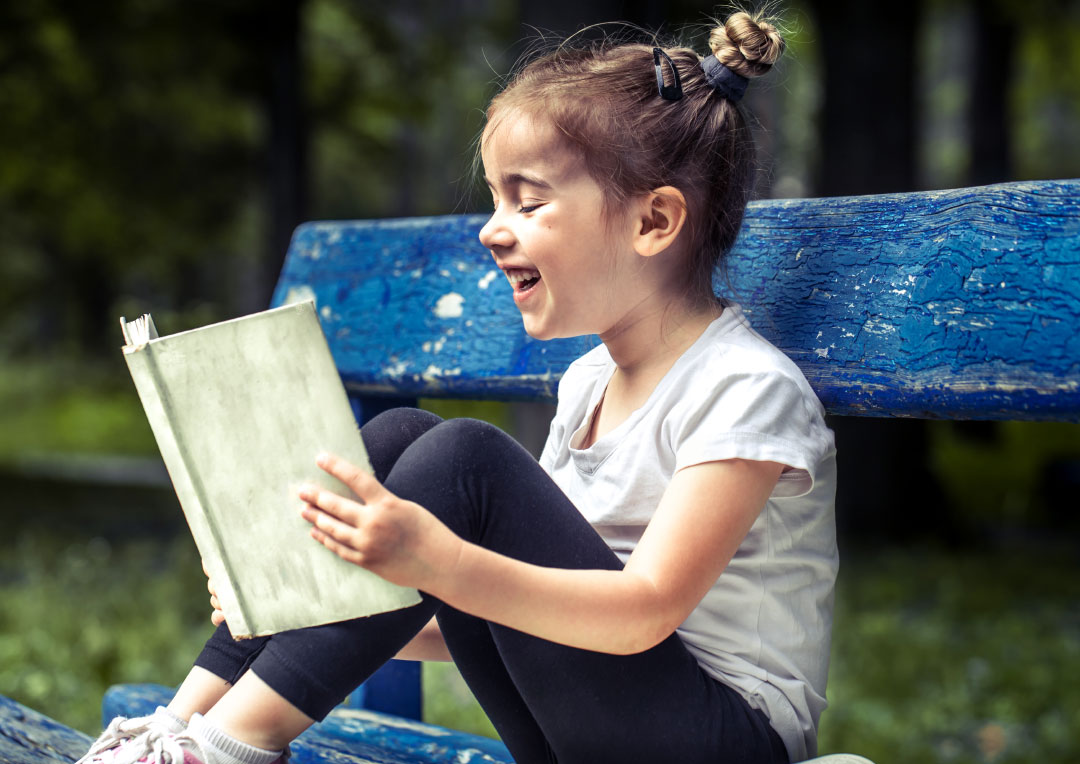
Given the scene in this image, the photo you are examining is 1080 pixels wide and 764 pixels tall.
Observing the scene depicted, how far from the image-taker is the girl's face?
5.07ft

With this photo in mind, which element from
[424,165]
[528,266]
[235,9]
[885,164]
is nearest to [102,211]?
[235,9]

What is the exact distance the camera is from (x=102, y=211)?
8930mm

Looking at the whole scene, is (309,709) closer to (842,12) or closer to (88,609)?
(88,609)

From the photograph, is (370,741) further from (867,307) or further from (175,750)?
(867,307)

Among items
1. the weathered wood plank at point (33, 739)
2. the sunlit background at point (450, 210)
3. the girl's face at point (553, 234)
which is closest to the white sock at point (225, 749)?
the weathered wood plank at point (33, 739)

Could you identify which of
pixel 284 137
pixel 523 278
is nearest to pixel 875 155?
pixel 284 137

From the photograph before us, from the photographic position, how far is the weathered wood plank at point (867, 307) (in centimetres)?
136

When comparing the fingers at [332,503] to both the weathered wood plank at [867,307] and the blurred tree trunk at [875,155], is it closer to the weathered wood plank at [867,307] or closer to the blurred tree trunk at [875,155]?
the weathered wood plank at [867,307]

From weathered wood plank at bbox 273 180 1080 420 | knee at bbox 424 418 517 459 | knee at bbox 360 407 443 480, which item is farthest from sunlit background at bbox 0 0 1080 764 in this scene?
knee at bbox 424 418 517 459

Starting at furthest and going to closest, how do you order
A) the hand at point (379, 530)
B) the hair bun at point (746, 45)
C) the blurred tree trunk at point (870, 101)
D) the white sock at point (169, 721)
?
the blurred tree trunk at point (870, 101) < the hair bun at point (746, 45) < the white sock at point (169, 721) < the hand at point (379, 530)

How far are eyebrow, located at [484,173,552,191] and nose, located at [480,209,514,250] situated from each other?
45 mm

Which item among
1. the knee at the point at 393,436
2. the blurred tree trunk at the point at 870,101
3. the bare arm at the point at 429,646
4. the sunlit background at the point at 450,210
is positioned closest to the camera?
the knee at the point at 393,436

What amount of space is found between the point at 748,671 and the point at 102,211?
8384 millimetres

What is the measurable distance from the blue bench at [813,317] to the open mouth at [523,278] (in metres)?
0.28
